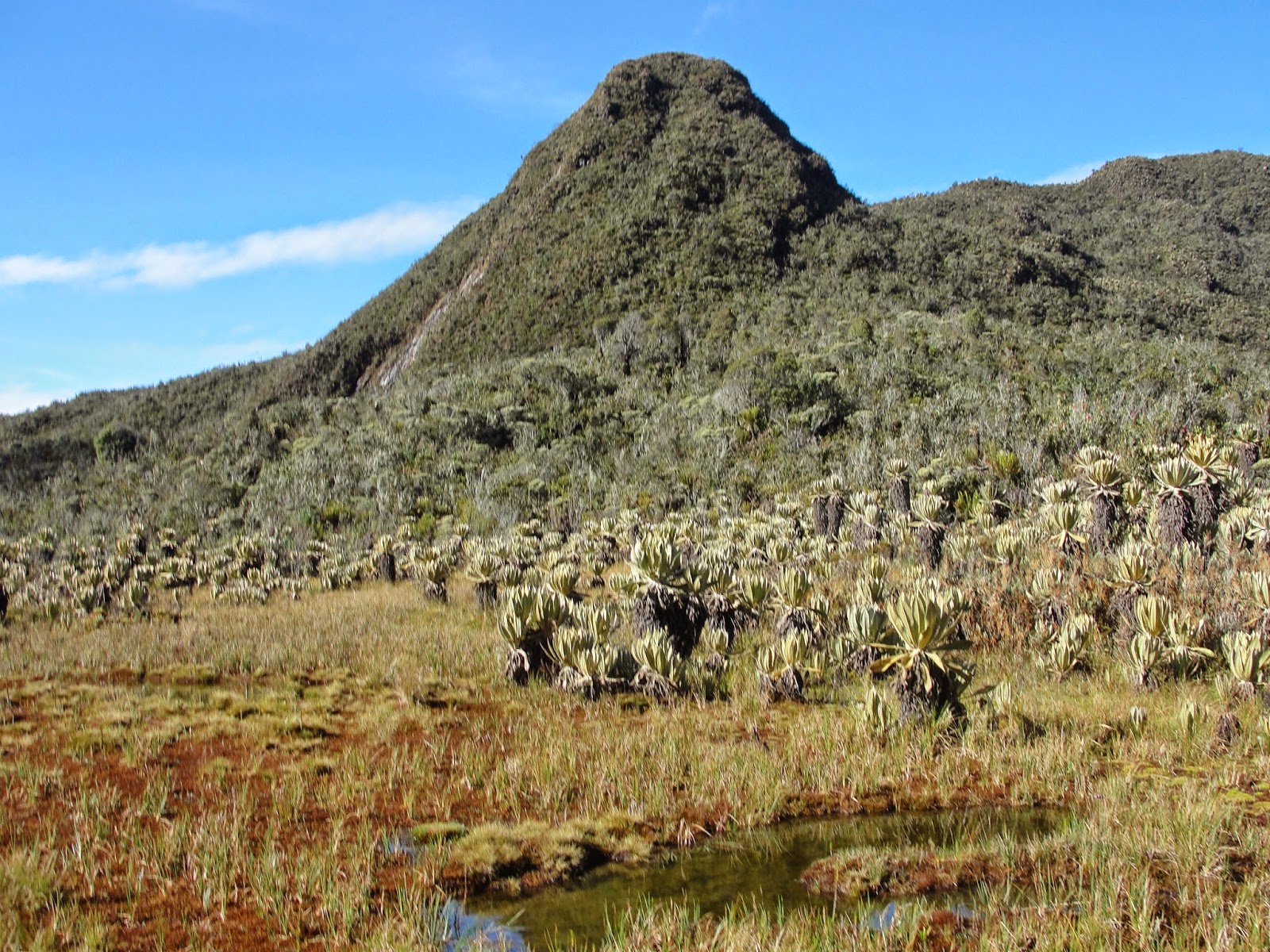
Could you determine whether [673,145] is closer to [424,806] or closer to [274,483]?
[274,483]

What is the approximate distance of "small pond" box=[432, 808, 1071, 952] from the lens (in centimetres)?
382

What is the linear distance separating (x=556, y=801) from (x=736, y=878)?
4.67 ft

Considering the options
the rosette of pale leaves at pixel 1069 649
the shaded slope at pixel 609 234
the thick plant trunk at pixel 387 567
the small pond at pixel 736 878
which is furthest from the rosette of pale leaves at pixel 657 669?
the shaded slope at pixel 609 234

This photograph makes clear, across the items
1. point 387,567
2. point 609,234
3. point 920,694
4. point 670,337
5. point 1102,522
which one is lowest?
point 920,694

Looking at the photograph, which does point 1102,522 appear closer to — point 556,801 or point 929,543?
point 929,543

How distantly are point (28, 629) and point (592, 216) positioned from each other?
3890 cm

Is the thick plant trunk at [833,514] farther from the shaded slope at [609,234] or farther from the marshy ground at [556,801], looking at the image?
the shaded slope at [609,234]

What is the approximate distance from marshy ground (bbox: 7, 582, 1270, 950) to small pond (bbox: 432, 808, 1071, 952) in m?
0.12

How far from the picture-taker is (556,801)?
207 inches

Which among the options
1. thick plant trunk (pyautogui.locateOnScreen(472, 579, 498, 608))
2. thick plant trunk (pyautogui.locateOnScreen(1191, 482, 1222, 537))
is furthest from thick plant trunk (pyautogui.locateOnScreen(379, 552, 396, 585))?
thick plant trunk (pyautogui.locateOnScreen(1191, 482, 1222, 537))

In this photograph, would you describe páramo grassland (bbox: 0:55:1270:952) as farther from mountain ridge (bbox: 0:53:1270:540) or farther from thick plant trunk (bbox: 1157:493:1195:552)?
mountain ridge (bbox: 0:53:1270:540)

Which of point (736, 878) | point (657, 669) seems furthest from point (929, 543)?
point (736, 878)

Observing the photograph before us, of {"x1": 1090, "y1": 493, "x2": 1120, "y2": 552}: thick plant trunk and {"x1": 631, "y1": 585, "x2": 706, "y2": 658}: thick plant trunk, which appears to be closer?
{"x1": 631, "y1": 585, "x2": 706, "y2": 658}: thick plant trunk

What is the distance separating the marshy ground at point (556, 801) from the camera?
12.0ft
